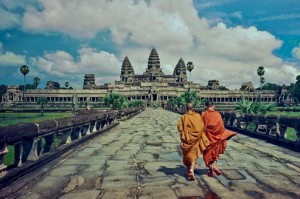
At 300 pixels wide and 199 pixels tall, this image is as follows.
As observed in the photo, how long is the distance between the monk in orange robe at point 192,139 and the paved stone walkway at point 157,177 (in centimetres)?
39

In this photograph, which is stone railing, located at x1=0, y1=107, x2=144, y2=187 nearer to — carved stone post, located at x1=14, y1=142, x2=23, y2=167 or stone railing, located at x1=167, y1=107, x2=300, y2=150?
carved stone post, located at x1=14, y1=142, x2=23, y2=167

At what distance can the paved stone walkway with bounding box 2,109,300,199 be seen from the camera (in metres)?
5.02

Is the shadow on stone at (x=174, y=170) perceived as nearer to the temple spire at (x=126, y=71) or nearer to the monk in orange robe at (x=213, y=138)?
the monk in orange robe at (x=213, y=138)

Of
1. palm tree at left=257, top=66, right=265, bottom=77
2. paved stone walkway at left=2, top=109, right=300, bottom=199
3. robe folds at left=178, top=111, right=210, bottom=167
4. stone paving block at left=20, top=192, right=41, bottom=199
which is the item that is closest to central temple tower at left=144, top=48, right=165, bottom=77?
palm tree at left=257, top=66, right=265, bottom=77

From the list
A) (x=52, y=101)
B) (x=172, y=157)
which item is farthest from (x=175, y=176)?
(x=52, y=101)

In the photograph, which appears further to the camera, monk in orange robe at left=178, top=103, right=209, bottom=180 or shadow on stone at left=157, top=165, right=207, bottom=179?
shadow on stone at left=157, top=165, right=207, bottom=179

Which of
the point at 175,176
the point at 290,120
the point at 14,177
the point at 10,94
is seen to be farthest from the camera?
the point at 10,94

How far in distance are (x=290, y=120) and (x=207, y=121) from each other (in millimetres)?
4958

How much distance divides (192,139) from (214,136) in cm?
47

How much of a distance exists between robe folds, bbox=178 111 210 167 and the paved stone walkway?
1.39 ft

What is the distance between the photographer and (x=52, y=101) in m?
129

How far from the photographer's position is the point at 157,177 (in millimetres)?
6059

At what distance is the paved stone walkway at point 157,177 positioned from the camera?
198 inches

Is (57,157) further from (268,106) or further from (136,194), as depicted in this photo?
(268,106)
